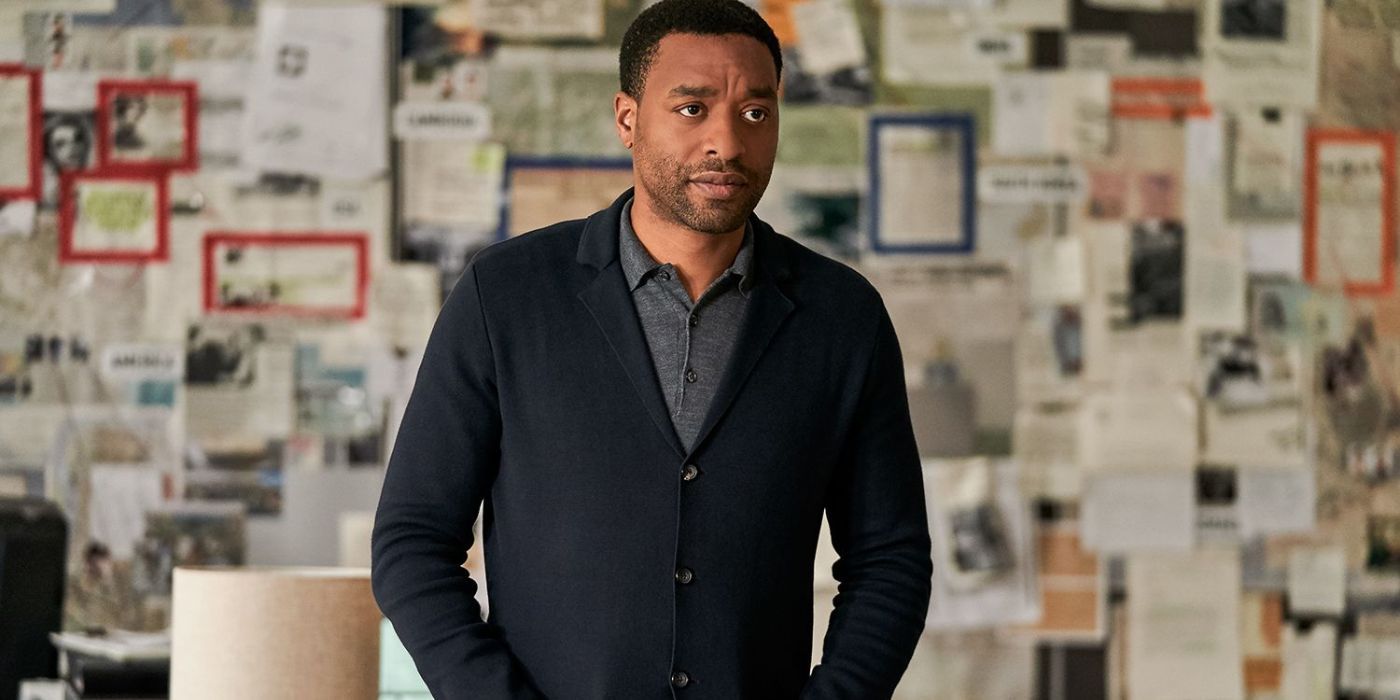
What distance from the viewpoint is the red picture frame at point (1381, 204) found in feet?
8.82

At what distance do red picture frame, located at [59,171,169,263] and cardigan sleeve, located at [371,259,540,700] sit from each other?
53.5 inches

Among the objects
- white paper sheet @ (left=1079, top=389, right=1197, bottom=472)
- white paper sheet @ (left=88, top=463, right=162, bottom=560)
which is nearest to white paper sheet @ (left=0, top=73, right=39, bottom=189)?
white paper sheet @ (left=88, top=463, right=162, bottom=560)

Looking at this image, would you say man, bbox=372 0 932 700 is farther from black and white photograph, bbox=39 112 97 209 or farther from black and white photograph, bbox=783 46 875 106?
black and white photograph, bbox=39 112 97 209

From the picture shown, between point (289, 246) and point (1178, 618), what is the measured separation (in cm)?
159

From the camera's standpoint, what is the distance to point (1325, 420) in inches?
105

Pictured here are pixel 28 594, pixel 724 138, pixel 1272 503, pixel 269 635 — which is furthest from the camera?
pixel 1272 503

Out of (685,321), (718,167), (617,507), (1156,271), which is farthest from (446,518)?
(1156,271)

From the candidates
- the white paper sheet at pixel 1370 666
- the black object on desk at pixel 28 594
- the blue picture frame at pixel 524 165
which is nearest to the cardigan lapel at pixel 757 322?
the black object on desk at pixel 28 594

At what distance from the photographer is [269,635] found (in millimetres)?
1641

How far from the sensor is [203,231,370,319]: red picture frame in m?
2.48

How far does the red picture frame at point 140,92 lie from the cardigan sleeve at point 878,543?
151cm

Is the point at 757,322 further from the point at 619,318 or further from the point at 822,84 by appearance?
the point at 822,84

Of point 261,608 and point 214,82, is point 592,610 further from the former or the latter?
point 214,82

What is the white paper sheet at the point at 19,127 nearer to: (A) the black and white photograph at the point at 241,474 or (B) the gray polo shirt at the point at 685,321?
(A) the black and white photograph at the point at 241,474
